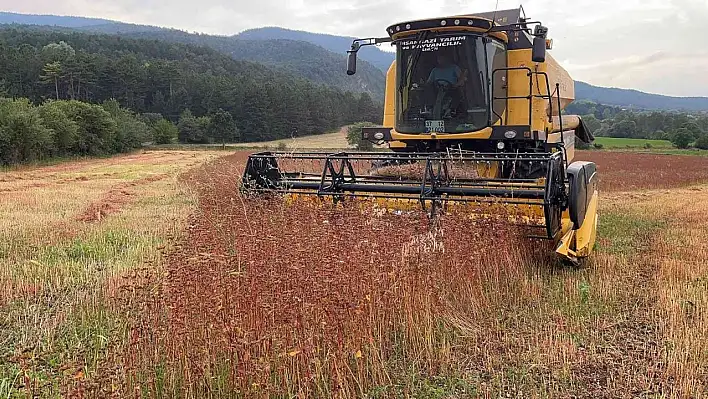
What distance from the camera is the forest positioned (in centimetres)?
6612

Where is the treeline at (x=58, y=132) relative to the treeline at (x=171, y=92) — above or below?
below

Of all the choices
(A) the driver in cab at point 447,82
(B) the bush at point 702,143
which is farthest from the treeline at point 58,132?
(B) the bush at point 702,143

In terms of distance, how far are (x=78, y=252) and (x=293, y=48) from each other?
18450cm

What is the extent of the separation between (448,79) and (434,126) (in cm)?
62

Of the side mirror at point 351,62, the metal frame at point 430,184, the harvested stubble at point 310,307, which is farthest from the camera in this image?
the side mirror at point 351,62

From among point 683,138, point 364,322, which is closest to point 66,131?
point 364,322

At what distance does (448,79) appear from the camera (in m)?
7.49

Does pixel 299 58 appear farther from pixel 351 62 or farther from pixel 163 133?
pixel 351 62

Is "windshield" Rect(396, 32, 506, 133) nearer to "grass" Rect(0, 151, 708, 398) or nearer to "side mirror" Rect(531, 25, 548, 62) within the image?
"side mirror" Rect(531, 25, 548, 62)

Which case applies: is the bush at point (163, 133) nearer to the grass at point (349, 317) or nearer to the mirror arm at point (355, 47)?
the mirror arm at point (355, 47)

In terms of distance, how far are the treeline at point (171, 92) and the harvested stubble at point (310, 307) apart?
213ft

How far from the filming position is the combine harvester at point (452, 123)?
20.8 feet

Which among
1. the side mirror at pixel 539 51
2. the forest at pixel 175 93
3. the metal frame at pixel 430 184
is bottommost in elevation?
the metal frame at pixel 430 184

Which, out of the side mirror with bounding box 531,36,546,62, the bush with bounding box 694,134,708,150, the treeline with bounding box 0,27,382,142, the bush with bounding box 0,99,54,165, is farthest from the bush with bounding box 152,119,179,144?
the side mirror with bounding box 531,36,546,62
